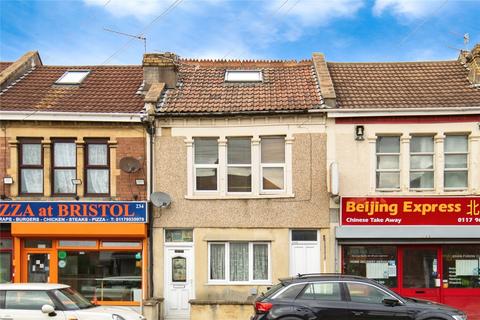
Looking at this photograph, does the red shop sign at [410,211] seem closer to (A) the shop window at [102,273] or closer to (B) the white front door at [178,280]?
(B) the white front door at [178,280]

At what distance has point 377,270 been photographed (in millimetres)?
16562

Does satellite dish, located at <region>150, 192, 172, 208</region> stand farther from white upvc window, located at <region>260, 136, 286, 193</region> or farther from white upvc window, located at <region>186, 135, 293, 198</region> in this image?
white upvc window, located at <region>260, 136, 286, 193</region>

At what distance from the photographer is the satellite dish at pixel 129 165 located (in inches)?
648

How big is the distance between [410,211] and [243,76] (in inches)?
278

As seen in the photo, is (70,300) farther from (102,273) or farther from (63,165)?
(63,165)

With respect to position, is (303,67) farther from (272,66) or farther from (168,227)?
(168,227)

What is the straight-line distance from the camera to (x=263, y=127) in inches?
659

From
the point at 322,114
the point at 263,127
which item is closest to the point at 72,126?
the point at 263,127

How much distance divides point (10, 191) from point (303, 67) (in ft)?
33.8

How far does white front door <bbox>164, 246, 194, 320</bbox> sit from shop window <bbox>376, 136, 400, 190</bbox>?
5.94 metres

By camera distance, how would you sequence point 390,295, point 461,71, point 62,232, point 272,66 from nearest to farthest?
1. point 390,295
2. point 62,232
3. point 461,71
4. point 272,66

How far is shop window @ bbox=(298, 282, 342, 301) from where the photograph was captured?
462 inches

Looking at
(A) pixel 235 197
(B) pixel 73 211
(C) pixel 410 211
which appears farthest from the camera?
(A) pixel 235 197

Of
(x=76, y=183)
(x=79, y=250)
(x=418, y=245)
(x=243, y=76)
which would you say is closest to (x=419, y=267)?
(x=418, y=245)
